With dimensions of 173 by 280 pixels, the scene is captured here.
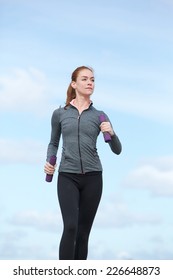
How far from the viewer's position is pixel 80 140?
30.7 feet

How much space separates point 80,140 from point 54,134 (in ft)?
1.66

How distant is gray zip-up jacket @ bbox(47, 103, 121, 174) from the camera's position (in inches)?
367

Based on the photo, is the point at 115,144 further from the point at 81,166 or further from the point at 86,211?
the point at 86,211

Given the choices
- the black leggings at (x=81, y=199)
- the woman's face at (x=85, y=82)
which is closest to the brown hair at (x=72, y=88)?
the woman's face at (x=85, y=82)

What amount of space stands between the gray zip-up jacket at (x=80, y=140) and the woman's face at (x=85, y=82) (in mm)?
256

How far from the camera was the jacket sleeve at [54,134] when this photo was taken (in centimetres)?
965

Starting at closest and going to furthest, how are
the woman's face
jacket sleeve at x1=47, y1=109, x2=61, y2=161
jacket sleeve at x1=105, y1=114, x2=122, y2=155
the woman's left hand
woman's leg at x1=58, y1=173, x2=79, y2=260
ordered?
woman's leg at x1=58, y1=173, x2=79, y2=260 → the woman's left hand → jacket sleeve at x1=105, y1=114, x2=122, y2=155 → the woman's face → jacket sleeve at x1=47, y1=109, x2=61, y2=161

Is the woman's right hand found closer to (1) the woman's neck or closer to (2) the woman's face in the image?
(1) the woman's neck

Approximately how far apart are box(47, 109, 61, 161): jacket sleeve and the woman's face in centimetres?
46

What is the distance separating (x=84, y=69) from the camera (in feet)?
31.6

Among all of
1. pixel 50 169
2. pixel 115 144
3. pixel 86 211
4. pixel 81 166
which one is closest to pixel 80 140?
pixel 81 166

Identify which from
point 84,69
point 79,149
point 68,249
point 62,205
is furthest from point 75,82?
point 68,249

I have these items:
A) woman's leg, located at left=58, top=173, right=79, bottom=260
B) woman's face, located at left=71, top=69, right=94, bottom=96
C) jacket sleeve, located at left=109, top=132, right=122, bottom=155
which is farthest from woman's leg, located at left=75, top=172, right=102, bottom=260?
woman's face, located at left=71, top=69, right=94, bottom=96
